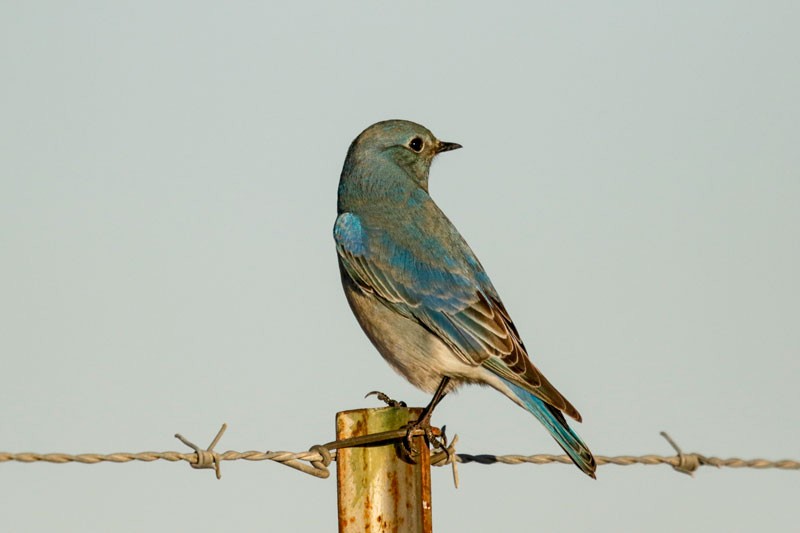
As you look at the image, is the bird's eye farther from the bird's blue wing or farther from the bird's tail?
the bird's tail

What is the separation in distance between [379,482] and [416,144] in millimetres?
4268

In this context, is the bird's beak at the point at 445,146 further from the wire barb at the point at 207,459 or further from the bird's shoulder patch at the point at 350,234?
the wire barb at the point at 207,459

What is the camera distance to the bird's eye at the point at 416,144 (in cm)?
920

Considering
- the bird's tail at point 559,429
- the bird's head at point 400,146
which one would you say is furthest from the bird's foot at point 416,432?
the bird's head at point 400,146

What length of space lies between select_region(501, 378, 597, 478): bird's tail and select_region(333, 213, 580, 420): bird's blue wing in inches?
2.6

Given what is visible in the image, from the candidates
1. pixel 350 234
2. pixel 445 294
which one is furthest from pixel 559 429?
pixel 350 234

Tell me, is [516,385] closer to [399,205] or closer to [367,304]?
[367,304]

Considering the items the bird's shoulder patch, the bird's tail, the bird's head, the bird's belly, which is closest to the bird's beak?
the bird's head

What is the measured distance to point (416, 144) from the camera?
364 inches

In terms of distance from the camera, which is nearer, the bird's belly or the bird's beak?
the bird's belly

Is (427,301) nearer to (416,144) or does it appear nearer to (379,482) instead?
(416,144)

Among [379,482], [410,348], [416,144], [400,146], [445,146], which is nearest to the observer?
[379,482]

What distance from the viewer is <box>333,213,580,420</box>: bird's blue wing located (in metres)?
7.39

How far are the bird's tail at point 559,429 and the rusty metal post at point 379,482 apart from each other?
1.41 m
